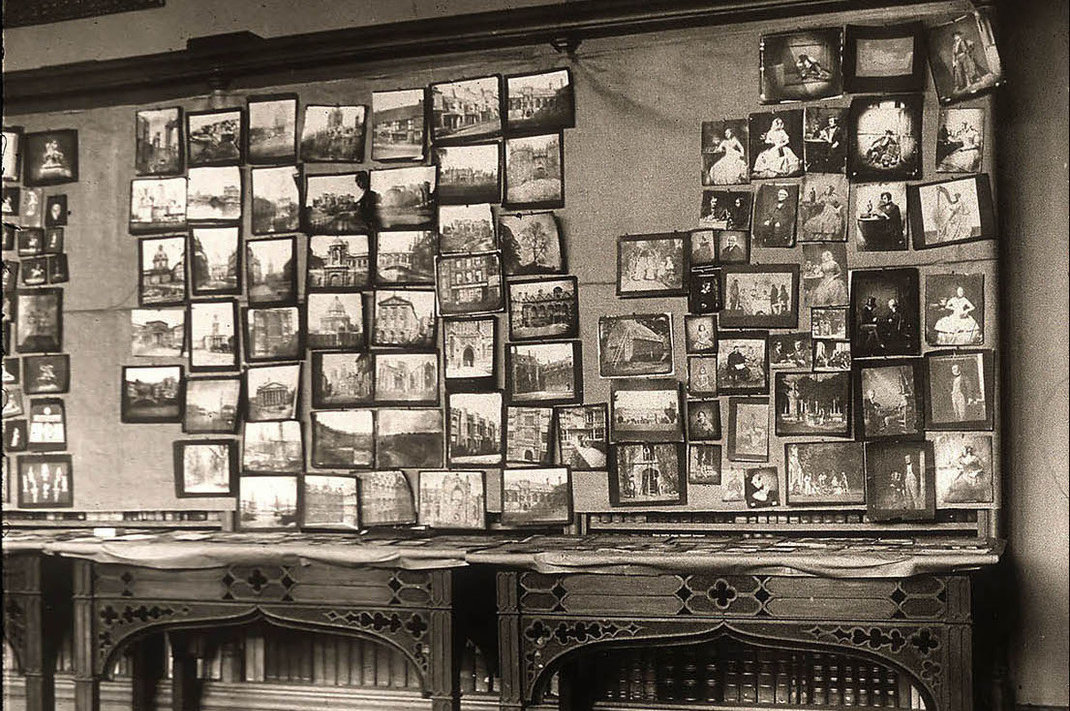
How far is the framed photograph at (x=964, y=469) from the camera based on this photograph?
11.9ft

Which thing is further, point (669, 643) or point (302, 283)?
point (302, 283)

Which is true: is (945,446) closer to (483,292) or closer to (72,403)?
(483,292)

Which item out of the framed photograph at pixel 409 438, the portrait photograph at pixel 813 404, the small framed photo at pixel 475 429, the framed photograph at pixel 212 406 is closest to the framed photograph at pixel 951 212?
the portrait photograph at pixel 813 404

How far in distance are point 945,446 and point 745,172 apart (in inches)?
47.7

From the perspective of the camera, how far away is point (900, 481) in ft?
12.1

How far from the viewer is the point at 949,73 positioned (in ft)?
12.1

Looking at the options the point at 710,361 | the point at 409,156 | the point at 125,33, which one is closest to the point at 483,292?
the point at 409,156

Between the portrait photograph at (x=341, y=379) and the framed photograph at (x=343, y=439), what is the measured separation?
0.15 ft

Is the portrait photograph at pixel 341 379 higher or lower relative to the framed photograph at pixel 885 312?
lower

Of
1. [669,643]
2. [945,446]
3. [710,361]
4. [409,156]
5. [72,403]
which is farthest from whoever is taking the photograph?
[72,403]

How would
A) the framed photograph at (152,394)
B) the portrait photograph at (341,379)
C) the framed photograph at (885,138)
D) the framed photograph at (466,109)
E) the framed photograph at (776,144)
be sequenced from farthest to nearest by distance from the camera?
1. the framed photograph at (152,394)
2. the portrait photograph at (341,379)
3. the framed photograph at (466,109)
4. the framed photograph at (776,144)
5. the framed photograph at (885,138)

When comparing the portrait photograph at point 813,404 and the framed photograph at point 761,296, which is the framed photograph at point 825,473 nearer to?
the portrait photograph at point 813,404

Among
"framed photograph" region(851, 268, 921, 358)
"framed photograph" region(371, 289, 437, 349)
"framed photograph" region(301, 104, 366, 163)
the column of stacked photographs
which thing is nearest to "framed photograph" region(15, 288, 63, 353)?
the column of stacked photographs

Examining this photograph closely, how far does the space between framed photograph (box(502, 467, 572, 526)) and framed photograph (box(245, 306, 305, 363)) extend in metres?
1.05
